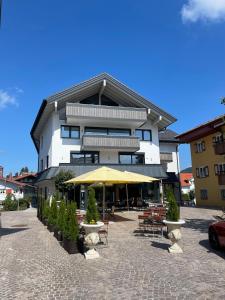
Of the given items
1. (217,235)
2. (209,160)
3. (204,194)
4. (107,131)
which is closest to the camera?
(217,235)

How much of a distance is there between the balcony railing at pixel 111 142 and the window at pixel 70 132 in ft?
5.55

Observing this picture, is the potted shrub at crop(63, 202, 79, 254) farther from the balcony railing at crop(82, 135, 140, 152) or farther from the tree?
the balcony railing at crop(82, 135, 140, 152)

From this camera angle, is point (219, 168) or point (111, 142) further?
point (219, 168)

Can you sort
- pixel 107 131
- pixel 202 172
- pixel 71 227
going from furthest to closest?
pixel 202 172
pixel 107 131
pixel 71 227

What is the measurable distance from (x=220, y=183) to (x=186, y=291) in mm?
25701

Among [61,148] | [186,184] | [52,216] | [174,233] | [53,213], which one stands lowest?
[174,233]

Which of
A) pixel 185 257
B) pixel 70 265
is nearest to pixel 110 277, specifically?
pixel 70 265

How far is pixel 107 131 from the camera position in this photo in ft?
102

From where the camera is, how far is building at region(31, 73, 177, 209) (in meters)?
28.7

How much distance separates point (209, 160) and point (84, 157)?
46.8 feet

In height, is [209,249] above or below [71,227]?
below

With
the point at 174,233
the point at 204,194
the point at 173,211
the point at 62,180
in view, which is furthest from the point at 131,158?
the point at 174,233

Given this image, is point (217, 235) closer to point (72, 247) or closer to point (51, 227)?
point (72, 247)

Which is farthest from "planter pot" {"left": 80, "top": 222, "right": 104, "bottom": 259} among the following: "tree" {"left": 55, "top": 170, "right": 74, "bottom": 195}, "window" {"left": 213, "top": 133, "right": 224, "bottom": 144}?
"window" {"left": 213, "top": 133, "right": 224, "bottom": 144}
